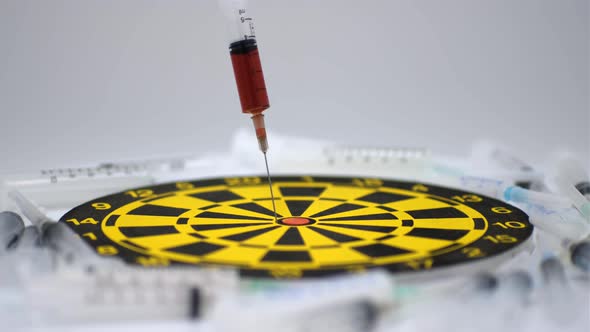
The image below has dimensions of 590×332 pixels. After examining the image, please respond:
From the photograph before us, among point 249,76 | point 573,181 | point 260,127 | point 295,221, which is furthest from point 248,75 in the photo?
point 573,181

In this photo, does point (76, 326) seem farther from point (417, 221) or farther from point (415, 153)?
point (415, 153)

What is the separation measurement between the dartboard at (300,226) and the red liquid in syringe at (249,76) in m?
0.56

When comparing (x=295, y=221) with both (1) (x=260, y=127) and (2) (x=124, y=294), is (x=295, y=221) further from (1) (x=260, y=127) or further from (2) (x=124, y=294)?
(2) (x=124, y=294)

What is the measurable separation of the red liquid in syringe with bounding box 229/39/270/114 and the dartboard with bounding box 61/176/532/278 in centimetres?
56

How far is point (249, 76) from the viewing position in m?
2.84

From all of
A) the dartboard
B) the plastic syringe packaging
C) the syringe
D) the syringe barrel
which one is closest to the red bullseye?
the dartboard

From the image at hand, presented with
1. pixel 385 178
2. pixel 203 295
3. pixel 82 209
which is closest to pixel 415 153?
pixel 385 178

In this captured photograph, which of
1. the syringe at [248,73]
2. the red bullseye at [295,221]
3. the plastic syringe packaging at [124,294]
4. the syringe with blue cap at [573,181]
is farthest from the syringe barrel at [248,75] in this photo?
the syringe with blue cap at [573,181]

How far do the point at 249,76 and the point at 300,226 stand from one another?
70 centimetres

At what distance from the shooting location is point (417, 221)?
10.0ft

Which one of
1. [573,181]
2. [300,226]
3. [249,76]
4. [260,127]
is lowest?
[573,181]

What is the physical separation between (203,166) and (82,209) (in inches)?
57.5

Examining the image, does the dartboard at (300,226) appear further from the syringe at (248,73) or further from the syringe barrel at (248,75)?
the syringe barrel at (248,75)

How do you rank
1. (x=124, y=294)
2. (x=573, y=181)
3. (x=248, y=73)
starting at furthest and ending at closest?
1. (x=573, y=181)
2. (x=248, y=73)
3. (x=124, y=294)
